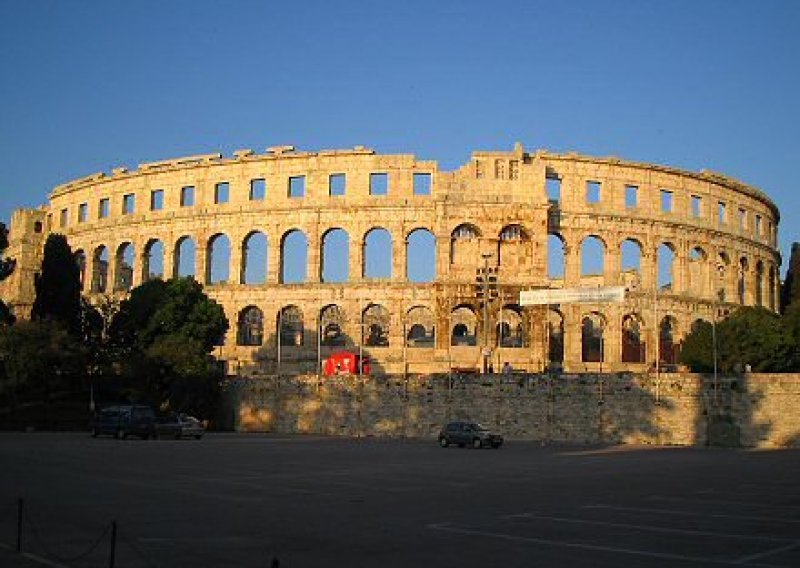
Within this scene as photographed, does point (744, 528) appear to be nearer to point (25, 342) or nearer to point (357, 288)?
point (25, 342)

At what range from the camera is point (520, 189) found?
208 ft

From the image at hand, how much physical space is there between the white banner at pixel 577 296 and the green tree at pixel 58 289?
29.4m

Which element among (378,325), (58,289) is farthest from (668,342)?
(58,289)

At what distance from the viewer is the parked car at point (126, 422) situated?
140ft

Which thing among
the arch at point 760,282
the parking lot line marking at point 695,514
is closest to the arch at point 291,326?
the arch at point 760,282

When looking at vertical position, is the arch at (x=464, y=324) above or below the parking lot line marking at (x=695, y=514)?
above

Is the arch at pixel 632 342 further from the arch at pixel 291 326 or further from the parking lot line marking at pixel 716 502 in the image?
the parking lot line marking at pixel 716 502

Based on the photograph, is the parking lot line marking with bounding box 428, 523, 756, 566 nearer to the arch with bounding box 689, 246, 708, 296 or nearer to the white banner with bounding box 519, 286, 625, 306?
the white banner with bounding box 519, 286, 625, 306

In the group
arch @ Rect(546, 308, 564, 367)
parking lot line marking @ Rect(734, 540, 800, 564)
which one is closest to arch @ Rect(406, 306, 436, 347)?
arch @ Rect(546, 308, 564, 367)

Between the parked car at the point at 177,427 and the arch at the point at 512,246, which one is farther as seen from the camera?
the arch at the point at 512,246

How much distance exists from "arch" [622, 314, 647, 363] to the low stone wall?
2275 cm

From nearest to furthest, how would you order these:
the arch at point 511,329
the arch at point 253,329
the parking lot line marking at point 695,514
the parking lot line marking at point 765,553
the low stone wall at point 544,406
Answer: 1. the parking lot line marking at point 765,553
2. the parking lot line marking at point 695,514
3. the low stone wall at point 544,406
4. the arch at point 511,329
5. the arch at point 253,329

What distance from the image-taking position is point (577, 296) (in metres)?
52.1

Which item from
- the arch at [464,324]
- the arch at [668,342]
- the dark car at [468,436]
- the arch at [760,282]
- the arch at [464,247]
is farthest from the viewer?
the arch at [464,324]
